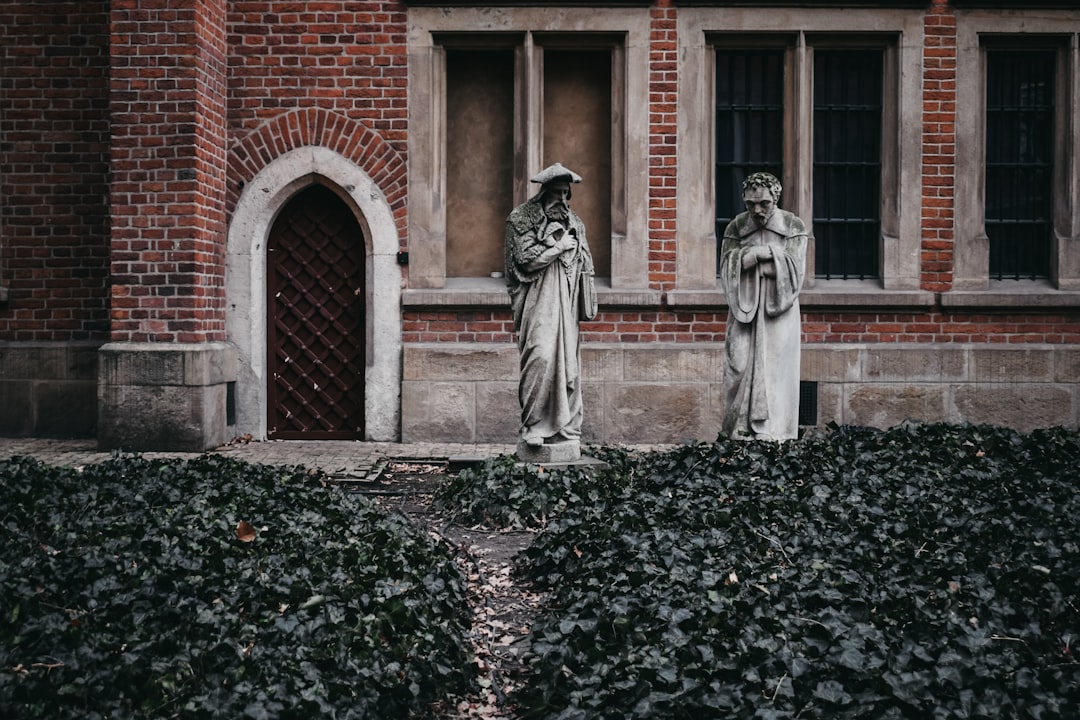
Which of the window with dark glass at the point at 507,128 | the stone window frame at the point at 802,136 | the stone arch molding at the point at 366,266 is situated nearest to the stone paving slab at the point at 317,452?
the stone arch molding at the point at 366,266

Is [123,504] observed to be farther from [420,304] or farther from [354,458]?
[420,304]

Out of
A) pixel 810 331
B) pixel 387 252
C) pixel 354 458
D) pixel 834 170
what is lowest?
pixel 354 458

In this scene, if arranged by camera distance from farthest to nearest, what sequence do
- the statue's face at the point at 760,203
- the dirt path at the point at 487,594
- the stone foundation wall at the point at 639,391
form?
the stone foundation wall at the point at 639,391 → the statue's face at the point at 760,203 → the dirt path at the point at 487,594

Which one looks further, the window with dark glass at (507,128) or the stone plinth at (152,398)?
the window with dark glass at (507,128)

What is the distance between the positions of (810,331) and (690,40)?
335cm

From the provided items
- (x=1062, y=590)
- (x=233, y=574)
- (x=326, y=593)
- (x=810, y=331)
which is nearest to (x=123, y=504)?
(x=233, y=574)

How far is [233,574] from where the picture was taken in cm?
477

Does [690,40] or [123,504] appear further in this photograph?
[690,40]

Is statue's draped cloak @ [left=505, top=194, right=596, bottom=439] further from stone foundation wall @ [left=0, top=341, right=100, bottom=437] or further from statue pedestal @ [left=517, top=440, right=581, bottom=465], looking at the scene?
stone foundation wall @ [left=0, top=341, right=100, bottom=437]

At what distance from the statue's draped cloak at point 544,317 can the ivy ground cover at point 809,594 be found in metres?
0.69

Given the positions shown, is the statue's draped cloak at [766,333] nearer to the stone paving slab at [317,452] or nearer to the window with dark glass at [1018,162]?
the stone paving slab at [317,452]

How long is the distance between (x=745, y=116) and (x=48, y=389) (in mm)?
8055

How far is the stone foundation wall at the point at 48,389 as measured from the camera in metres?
11.4

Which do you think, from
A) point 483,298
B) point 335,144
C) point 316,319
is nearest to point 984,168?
point 483,298
